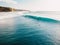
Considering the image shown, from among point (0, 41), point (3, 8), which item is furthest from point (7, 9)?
point (0, 41)

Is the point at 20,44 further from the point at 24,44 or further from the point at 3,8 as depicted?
the point at 3,8

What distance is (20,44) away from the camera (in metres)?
6.59

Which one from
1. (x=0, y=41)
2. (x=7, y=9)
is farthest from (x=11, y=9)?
(x=0, y=41)

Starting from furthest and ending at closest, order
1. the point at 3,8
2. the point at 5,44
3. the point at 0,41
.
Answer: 1. the point at 3,8
2. the point at 0,41
3. the point at 5,44

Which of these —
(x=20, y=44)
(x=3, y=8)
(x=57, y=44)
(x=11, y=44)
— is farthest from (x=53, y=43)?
(x=3, y=8)

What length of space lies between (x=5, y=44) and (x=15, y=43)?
0.49m

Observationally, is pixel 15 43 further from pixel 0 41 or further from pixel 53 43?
pixel 53 43

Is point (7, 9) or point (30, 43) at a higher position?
point (7, 9)

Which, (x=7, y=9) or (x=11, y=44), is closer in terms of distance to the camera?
(x=11, y=44)

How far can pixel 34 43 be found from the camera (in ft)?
22.4

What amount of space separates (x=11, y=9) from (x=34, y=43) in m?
→ 33.5

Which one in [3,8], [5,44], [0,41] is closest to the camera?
[5,44]

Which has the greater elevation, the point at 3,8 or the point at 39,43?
the point at 3,8

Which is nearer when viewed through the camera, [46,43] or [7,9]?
[46,43]
